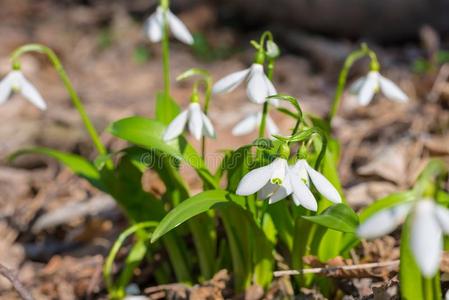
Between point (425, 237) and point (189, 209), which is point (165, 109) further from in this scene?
point (425, 237)

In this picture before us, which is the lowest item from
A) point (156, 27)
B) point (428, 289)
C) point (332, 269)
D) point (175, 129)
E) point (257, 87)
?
point (332, 269)

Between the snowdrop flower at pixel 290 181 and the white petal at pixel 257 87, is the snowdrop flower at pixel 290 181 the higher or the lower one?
the lower one

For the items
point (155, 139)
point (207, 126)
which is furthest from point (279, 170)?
point (155, 139)

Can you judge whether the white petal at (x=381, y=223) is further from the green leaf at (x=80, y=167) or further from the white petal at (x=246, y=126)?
the green leaf at (x=80, y=167)

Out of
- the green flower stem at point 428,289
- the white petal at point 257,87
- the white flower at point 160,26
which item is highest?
the white flower at point 160,26

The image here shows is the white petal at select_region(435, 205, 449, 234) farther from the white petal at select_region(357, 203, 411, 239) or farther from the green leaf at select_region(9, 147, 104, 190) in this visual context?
the green leaf at select_region(9, 147, 104, 190)

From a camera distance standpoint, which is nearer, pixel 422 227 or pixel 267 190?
pixel 422 227

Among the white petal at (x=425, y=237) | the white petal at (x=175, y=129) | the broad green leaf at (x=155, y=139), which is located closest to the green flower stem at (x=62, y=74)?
the broad green leaf at (x=155, y=139)
